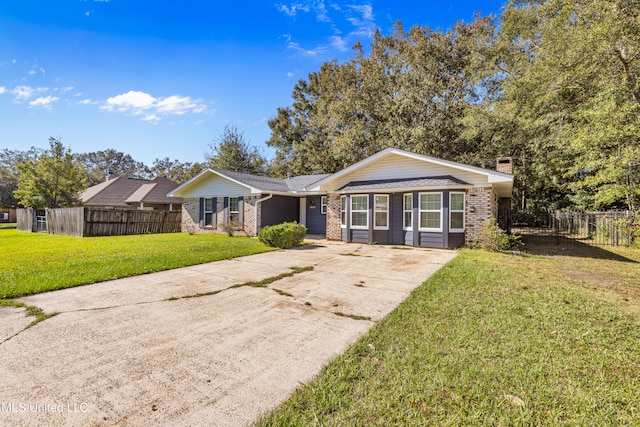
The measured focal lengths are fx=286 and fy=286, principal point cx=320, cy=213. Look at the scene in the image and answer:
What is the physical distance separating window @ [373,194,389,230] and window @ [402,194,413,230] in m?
0.72

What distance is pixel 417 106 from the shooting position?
21.6 meters

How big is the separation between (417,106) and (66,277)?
2222cm

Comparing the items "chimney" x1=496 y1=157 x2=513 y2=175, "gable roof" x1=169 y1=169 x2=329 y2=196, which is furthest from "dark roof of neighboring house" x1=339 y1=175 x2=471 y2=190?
"chimney" x1=496 y1=157 x2=513 y2=175

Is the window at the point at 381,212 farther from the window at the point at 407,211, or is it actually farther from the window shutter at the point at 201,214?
the window shutter at the point at 201,214

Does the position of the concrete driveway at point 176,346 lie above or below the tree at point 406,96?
below

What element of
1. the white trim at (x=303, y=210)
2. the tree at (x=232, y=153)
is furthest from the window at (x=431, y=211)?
the tree at (x=232, y=153)

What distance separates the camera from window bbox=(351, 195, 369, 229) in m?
12.8

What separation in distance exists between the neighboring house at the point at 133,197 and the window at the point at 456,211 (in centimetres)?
2023

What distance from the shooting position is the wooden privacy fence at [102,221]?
14828 millimetres

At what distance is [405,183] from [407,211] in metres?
1.20

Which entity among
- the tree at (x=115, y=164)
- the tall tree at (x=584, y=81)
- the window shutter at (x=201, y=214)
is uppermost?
the tree at (x=115, y=164)

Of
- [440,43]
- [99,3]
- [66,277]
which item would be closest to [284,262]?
[66,277]

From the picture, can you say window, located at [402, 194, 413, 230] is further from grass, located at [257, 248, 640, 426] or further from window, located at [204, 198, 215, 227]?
window, located at [204, 198, 215, 227]

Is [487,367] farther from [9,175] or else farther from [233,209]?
[9,175]
